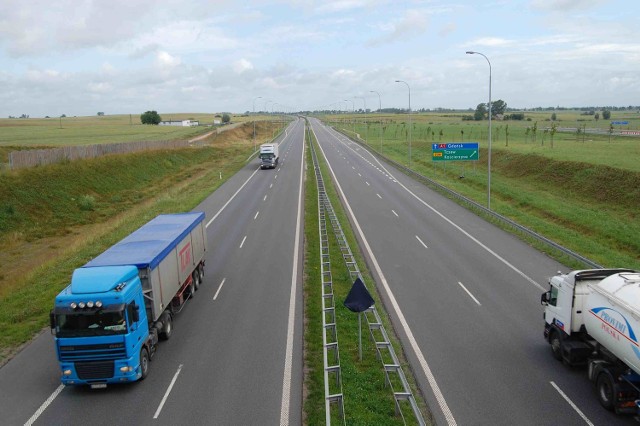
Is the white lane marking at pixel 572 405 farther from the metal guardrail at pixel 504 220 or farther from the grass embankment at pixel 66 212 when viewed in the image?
the grass embankment at pixel 66 212

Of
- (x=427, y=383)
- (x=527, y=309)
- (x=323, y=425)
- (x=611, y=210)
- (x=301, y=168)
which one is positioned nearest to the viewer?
(x=323, y=425)

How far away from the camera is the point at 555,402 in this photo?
12.6 meters

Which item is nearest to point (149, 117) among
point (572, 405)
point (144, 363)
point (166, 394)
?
point (144, 363)

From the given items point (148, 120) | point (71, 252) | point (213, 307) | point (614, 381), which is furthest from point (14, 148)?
point (148, 120)

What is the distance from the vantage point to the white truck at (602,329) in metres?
11.6

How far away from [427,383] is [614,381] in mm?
4260

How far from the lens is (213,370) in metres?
14.6

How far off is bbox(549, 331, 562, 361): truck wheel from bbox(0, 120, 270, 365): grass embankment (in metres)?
16.4

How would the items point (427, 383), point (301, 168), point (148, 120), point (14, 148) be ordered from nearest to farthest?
point (427, 383) → point (14, 148) → point (301, 168) → point (148, 120)

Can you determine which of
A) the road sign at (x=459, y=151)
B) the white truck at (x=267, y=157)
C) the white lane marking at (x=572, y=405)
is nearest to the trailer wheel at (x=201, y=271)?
the white lane marking at (x=572, y=405)

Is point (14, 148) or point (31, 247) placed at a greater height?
point (14, 148)

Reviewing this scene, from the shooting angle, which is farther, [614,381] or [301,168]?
[301,168]

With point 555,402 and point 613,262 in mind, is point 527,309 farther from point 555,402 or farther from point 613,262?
point 613,262

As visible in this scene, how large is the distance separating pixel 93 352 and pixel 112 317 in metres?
1.06
